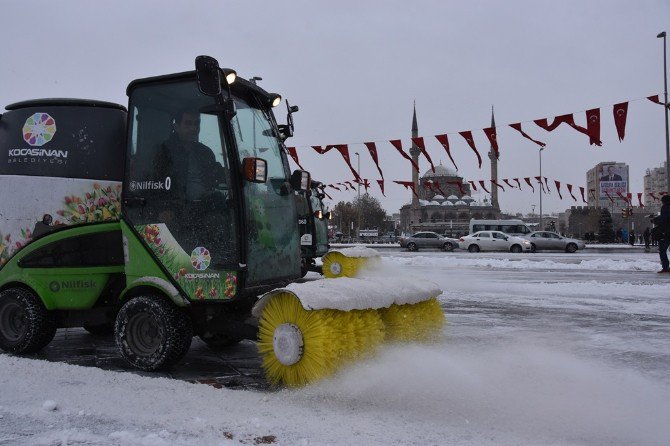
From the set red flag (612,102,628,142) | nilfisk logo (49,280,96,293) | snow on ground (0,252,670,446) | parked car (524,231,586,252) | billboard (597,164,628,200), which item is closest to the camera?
snow on ground (0,252,670,446)

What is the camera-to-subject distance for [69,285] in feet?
17.4

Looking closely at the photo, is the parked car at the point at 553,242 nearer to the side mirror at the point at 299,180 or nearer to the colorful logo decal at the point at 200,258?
the side mirror at the point at 299,180

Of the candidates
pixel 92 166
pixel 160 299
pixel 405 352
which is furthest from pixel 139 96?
pixel 405 352

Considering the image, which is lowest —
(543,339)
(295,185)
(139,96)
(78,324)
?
(543,339)

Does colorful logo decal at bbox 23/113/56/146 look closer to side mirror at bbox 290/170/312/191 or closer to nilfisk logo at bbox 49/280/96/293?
nilfisk logo at bbox 49/280/96/293

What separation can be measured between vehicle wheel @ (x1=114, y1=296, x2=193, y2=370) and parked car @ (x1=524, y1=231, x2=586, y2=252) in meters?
33.4

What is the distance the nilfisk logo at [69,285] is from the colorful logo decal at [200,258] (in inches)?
49.7

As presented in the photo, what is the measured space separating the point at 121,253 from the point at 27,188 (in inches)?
45.9

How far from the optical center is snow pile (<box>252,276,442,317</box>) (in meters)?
4.14

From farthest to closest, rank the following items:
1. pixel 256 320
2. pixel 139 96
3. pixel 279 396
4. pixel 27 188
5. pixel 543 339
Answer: pixel 543 339
pixel 27 188
pixel 139 96
pixel 256 320
pixel 279 396

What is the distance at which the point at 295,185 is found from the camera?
5.41m

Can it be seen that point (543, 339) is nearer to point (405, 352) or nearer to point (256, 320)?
point (405, 352)

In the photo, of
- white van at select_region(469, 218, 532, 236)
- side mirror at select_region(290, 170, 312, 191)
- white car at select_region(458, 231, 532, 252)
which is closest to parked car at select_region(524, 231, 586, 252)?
white car at select_region(458, 231, 532, 252)

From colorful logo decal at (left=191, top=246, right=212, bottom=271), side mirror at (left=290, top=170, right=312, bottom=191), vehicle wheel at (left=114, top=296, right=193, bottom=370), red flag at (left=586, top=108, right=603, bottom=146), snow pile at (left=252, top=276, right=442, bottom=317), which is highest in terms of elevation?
red flag at (left=586, top=108, right=603, bottom=146)
